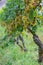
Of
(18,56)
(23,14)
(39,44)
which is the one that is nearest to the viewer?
(23,14)

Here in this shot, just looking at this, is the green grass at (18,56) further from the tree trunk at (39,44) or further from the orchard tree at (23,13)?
the orchard tree at (23,13)

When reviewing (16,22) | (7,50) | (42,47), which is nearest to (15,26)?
(16,22)

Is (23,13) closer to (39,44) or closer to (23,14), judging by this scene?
(23,14)

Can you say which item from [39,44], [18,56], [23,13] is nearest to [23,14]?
[23,13]

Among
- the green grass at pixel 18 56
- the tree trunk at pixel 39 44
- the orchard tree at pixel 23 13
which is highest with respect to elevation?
the orchard tree at pixel 23 13

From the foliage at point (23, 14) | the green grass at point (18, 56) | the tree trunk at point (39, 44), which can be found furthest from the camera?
the green grass at point (18, 56)

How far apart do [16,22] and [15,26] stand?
0.10 metres

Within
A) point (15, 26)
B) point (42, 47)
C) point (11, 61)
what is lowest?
point (11, 61)

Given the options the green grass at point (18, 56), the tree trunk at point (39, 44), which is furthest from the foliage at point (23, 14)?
the green grass at point (18, 56)

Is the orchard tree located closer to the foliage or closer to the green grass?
the foliage

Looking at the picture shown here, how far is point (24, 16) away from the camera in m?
4.13

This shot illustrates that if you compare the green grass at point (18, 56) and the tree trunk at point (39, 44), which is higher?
the tree trunk at point (39, 44)

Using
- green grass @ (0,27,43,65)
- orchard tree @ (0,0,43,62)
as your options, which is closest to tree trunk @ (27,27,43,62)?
green grass @ (0,27,43,65)

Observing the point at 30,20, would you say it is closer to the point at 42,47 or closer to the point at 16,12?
the point at 16,12
